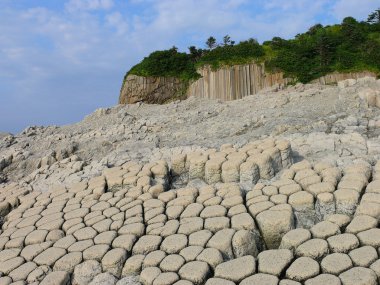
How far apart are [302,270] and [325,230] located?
595 mm

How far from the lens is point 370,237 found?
3.00 meters

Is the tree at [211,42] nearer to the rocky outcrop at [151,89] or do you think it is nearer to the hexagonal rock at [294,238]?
the rocky outcrop at [151,89]

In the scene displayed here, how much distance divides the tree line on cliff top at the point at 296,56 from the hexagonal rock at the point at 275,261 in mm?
13065

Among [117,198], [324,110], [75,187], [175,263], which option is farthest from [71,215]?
[324,110]

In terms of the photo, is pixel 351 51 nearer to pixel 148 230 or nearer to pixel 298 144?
pixel 298 144

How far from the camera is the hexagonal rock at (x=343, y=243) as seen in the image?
296 cm

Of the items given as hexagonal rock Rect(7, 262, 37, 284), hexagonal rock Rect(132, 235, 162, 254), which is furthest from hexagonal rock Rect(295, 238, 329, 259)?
hexagonal rock Rect(7, 262, 37, 284)

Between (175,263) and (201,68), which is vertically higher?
(201,68)

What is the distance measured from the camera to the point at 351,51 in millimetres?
15727

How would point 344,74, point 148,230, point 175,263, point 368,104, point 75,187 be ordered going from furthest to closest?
1. point 344,74
2. point 368,104
3. point 75,187
4. point 148,230
5. point 175,263

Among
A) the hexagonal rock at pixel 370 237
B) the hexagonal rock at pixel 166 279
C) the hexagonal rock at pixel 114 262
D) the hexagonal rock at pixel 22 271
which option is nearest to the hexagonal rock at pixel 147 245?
the hexagonal rock at pixel 114 262

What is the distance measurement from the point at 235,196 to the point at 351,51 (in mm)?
13924

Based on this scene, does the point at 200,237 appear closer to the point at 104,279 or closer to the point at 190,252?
the point at 190,252

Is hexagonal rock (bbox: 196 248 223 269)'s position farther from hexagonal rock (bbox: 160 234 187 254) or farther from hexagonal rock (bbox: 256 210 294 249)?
hexagonal rock (bbox: 256 210 294 249)
